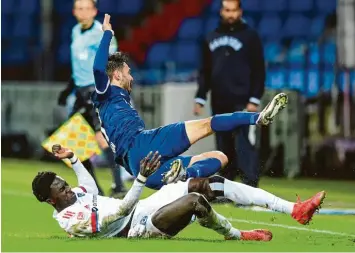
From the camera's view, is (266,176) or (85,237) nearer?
(85,237)

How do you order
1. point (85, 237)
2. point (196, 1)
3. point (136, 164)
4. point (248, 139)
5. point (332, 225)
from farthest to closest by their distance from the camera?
point (196, 1), point (248, 139), point (332, 225), point (136, 164), point (85, 237)

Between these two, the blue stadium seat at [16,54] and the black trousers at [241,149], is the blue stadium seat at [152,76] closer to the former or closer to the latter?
the blue stadium seat at [16,54]

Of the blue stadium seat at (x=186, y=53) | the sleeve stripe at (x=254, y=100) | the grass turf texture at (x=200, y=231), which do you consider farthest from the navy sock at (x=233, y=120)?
the blue stadium seat at (x=186, y=53)

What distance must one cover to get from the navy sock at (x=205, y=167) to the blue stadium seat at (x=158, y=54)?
16.8 m

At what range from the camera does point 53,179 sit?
29.7 feet

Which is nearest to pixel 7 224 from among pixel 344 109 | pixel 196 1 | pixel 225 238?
pixel 225 238

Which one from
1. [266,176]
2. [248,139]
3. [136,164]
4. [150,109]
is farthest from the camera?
[150,109]

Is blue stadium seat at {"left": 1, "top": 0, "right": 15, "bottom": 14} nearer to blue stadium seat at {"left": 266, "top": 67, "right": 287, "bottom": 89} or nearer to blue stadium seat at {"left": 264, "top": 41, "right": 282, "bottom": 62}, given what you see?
blue stadium seat at {"left": 264, "top": 41, "right": 282, "bottom": 62}

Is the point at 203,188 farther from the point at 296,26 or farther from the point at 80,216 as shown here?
the point at 296,26

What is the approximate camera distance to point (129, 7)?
28.3 metres

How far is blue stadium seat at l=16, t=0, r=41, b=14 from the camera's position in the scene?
28.3 m

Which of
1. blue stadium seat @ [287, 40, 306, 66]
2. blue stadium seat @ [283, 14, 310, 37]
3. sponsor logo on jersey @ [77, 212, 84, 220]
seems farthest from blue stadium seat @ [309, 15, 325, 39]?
sponsor logo on jersey @ [77, 212, 84, 220]

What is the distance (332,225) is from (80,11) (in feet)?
12.4

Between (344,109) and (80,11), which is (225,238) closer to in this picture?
(80,11)
